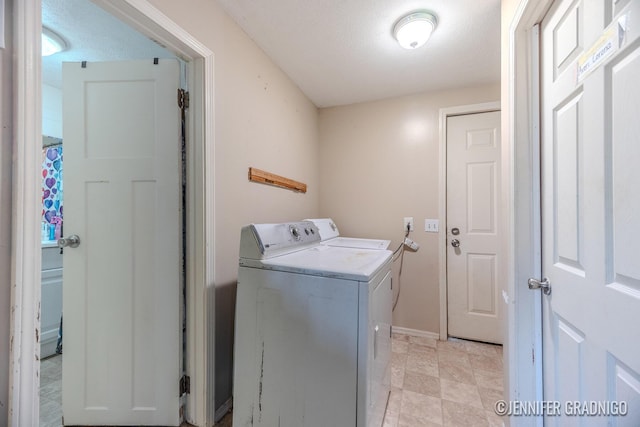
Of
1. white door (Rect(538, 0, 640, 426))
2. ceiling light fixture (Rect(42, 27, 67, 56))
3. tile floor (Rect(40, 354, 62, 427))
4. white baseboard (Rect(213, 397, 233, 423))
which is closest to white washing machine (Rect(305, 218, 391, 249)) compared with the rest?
white door (Rect(538, 0, 640, 426))

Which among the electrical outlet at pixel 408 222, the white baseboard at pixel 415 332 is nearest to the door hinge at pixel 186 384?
the white baseboard at pixel 415 332

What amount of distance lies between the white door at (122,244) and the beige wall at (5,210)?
0.62 metres

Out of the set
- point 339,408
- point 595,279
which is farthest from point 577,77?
point 339,408

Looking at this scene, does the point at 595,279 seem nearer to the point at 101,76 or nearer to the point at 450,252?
the point at 450,252

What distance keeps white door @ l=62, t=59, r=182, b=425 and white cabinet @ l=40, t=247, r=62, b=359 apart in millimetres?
1015

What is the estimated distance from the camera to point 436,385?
5.52 feet

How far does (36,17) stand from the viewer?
71 cm

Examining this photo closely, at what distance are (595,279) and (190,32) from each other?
6.09 ft

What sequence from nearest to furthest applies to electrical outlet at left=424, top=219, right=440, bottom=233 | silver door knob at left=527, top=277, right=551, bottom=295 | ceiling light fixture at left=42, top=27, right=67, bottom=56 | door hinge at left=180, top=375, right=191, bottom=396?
silver door knob at left=527, top=277, right=551, bottom=295, door hinge at left=180, top=375, right=191, bottom=396, ceiling light fixture at left=42, top=27, right=67, bottom=56, electrical outlet at left=424, top=219, right=440, bottom=233

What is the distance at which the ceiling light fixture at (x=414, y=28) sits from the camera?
4.66 feet

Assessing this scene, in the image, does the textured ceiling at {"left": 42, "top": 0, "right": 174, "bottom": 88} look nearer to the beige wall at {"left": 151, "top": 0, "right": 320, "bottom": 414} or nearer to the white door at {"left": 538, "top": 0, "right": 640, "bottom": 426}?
the beige wall at {"left": 151, "top": 0, "right": 320, "bottom": 414}

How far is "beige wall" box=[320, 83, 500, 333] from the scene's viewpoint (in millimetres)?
2311

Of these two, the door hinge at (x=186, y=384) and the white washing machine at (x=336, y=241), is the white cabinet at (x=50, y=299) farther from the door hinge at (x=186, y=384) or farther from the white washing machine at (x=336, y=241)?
the white washing machine at (x=336, y=241)

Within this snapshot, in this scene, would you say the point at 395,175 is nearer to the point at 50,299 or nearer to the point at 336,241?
the point at 336,241
